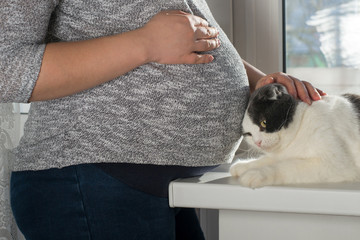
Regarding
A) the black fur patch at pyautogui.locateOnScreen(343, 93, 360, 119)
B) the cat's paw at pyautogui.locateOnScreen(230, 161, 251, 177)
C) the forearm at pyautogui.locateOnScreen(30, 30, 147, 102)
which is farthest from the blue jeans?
the black fur patch at pyautogui.locateOnScreen(343, 93, 360, 119)

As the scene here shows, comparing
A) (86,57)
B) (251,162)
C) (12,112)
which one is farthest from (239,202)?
(12,112)

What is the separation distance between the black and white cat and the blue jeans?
0.21 meters

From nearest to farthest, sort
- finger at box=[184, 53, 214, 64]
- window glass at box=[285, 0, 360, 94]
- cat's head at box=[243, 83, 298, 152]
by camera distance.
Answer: finger at box=[184, 53, 214, 64]
cat's head at box=[243, 83, 298, 152]
window glass at box=[285, 0, 360, 94]

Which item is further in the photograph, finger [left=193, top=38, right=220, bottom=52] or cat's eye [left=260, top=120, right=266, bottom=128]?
cat's eye [left=260, top=120, right=266, bottom=128]

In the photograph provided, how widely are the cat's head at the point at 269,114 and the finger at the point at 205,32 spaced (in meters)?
0.16

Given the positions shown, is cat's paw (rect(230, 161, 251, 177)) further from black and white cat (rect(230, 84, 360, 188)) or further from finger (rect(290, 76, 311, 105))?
finger (rect(290, 76, 311, 105))

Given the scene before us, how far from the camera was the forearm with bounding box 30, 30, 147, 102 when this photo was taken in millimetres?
656

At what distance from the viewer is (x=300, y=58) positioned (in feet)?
5.09

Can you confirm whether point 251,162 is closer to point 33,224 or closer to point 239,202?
point 239,202

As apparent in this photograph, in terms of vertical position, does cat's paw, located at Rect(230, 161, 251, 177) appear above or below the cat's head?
below

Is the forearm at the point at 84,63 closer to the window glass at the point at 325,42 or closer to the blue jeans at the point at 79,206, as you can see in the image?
the blue jeans at the point at 79,206

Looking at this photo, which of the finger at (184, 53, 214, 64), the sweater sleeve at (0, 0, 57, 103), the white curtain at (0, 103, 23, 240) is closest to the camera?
the sweater sleeve at (0, 0, 57, 103)

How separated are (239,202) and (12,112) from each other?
65cm

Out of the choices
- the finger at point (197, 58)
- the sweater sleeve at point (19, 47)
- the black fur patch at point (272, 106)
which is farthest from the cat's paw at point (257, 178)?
the sweater sleeve at point (19, 47)
